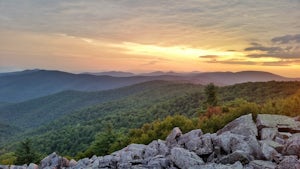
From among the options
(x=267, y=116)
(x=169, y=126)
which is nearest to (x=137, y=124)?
(x=169, y=126)

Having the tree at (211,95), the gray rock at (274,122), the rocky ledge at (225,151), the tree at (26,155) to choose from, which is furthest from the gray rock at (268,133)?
the tree at (211,95)

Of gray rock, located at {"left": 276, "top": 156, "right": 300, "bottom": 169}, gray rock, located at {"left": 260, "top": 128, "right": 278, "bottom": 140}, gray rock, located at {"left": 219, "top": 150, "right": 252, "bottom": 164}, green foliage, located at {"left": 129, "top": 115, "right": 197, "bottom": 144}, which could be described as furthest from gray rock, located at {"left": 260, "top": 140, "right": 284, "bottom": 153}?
green foliage, located at {"left": 129, "top": 115, "right": 197, "bottom": 144}

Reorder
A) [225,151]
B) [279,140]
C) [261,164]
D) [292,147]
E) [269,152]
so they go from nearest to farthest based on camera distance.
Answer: [261,164] → [269,152] → [292,147] → [225,151] → [279,140]

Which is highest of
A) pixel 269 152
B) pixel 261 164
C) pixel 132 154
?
pixel 269 152

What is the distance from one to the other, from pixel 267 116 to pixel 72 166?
66.9 feet

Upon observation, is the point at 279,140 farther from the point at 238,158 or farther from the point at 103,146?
the point at 103,146

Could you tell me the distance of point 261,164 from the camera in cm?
2447

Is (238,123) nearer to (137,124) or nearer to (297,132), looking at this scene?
(297,132)

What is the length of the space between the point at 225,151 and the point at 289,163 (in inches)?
213

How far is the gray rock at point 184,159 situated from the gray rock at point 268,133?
7.15m

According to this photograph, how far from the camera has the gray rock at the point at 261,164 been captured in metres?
24.2

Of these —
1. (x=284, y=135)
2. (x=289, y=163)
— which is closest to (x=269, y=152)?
(x=289, y=163)

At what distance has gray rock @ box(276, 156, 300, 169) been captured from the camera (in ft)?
76.8

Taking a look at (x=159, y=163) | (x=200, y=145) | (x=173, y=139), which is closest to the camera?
(x=159, y=163)
